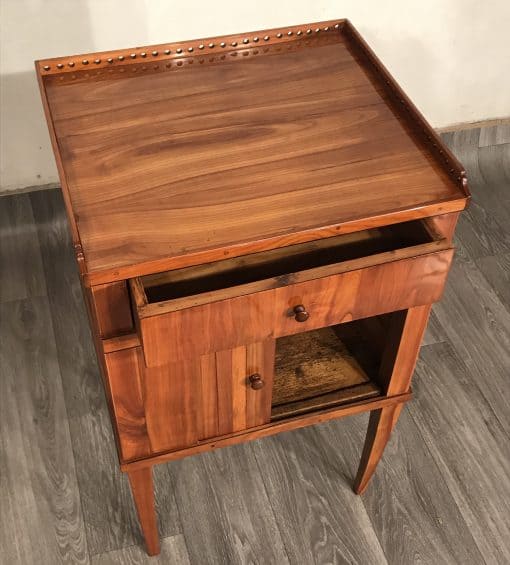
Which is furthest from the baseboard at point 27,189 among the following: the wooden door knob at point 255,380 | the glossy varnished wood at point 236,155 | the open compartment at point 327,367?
the wooden door knob at point 255,380

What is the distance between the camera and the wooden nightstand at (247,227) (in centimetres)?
79

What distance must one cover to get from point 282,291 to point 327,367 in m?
0.28

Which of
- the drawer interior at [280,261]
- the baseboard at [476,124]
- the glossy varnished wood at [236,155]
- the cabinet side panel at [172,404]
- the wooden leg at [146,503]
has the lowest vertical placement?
the wooden leg at [146,503]

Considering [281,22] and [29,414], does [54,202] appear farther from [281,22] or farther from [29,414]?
[281,22]

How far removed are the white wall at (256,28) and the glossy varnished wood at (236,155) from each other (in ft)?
1.05

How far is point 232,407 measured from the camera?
94 cm

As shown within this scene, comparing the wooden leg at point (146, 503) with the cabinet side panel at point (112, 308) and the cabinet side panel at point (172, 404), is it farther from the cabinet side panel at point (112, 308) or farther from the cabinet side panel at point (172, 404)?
the cabinet side panel at point (112, 308)

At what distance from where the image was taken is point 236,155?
0.90 meters

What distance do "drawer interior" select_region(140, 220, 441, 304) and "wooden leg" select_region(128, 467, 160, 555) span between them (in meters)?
0.29

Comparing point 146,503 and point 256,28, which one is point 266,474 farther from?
point 256,28

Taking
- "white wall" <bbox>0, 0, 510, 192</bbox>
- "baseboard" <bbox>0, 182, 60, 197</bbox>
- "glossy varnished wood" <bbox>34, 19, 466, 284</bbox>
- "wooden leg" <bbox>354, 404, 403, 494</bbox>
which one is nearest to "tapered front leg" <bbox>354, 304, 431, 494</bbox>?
"wooden leg" <bbox>354, 404, 403, 494</bbox>

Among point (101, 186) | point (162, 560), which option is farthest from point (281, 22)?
point (162, 560)

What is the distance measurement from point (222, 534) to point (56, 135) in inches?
26.7

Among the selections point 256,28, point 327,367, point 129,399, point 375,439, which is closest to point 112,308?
point 129,399
